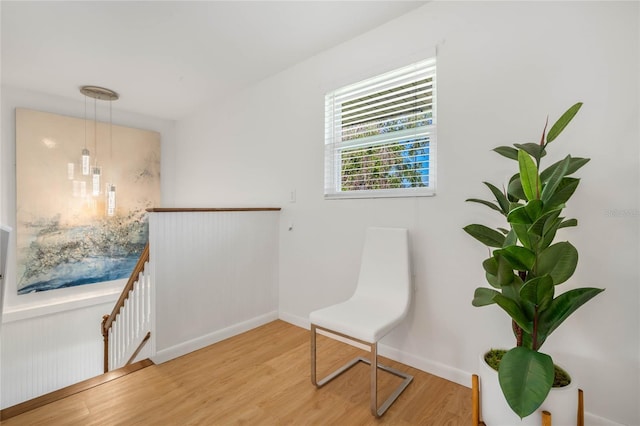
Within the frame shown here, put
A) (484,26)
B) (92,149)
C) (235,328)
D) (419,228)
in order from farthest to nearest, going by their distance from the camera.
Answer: (92,149), (235,328), (419,228), (484,26)

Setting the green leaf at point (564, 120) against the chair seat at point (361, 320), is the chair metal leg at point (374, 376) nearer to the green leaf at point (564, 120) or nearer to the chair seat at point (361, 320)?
the chair seat at point (361, 320)

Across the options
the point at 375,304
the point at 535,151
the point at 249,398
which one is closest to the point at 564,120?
the point at 535,151

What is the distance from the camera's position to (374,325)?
1658 mm

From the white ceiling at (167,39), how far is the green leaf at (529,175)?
4.89ft

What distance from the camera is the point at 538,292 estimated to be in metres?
1.14

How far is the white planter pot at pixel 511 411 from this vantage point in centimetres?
113

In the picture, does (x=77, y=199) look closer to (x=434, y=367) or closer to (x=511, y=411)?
(x=434, y=367)

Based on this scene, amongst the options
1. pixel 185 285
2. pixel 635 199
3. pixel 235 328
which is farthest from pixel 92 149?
pixel 635 199

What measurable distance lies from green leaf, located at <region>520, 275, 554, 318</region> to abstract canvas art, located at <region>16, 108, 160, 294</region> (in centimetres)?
378

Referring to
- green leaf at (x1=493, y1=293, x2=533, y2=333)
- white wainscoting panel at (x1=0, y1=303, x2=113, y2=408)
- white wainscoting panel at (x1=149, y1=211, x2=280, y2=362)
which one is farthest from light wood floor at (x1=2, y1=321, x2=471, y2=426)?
white wainscoting panel at (x1=0, y1=303, x2=113, y2=408)

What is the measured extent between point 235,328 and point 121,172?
275 cm

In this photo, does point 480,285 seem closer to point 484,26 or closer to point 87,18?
point 484,26

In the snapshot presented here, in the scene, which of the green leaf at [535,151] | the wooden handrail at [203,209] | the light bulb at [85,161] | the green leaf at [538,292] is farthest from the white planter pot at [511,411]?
the light bulb at [85,161]

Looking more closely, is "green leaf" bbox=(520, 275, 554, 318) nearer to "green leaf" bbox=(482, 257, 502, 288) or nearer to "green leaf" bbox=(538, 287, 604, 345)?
"green leaf" bbox=(538, 287, 604, 345)
